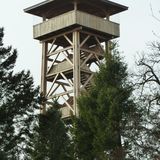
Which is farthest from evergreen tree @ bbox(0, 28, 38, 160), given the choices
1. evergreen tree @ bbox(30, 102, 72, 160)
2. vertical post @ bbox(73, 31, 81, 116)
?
vertical post @ bbox(73, 31, 81, 116)

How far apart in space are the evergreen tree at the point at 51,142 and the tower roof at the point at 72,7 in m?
18.0

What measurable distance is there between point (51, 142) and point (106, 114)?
3344 millimetres

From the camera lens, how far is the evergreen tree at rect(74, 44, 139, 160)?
25.3 m

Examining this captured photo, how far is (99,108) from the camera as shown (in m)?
26.2

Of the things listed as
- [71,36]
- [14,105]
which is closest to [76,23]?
[71,36]

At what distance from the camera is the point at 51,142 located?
28.4 meters

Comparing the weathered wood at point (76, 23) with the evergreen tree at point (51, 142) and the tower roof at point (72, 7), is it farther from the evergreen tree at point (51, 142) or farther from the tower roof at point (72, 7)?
the evergreen tree at point (51, 142)

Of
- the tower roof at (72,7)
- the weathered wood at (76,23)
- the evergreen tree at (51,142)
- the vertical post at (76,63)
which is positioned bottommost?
the evergreen tree at (51,142)

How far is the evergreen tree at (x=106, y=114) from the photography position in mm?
25297

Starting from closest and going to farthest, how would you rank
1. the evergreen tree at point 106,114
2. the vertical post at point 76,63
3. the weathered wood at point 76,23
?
the evergreen tree at point 106,114, the vertical post at point 76,63, the weathered wood at point 76,23

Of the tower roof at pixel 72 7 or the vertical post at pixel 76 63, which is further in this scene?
the tower roof at pixel 72 7

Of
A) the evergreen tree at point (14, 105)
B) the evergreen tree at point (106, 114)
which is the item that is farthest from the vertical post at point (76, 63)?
the evergreen tree at point (106, 114)

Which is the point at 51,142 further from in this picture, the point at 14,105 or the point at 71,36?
the point at 71,36

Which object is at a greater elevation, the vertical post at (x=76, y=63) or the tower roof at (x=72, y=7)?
the tower roof at (x=72, y=7)
